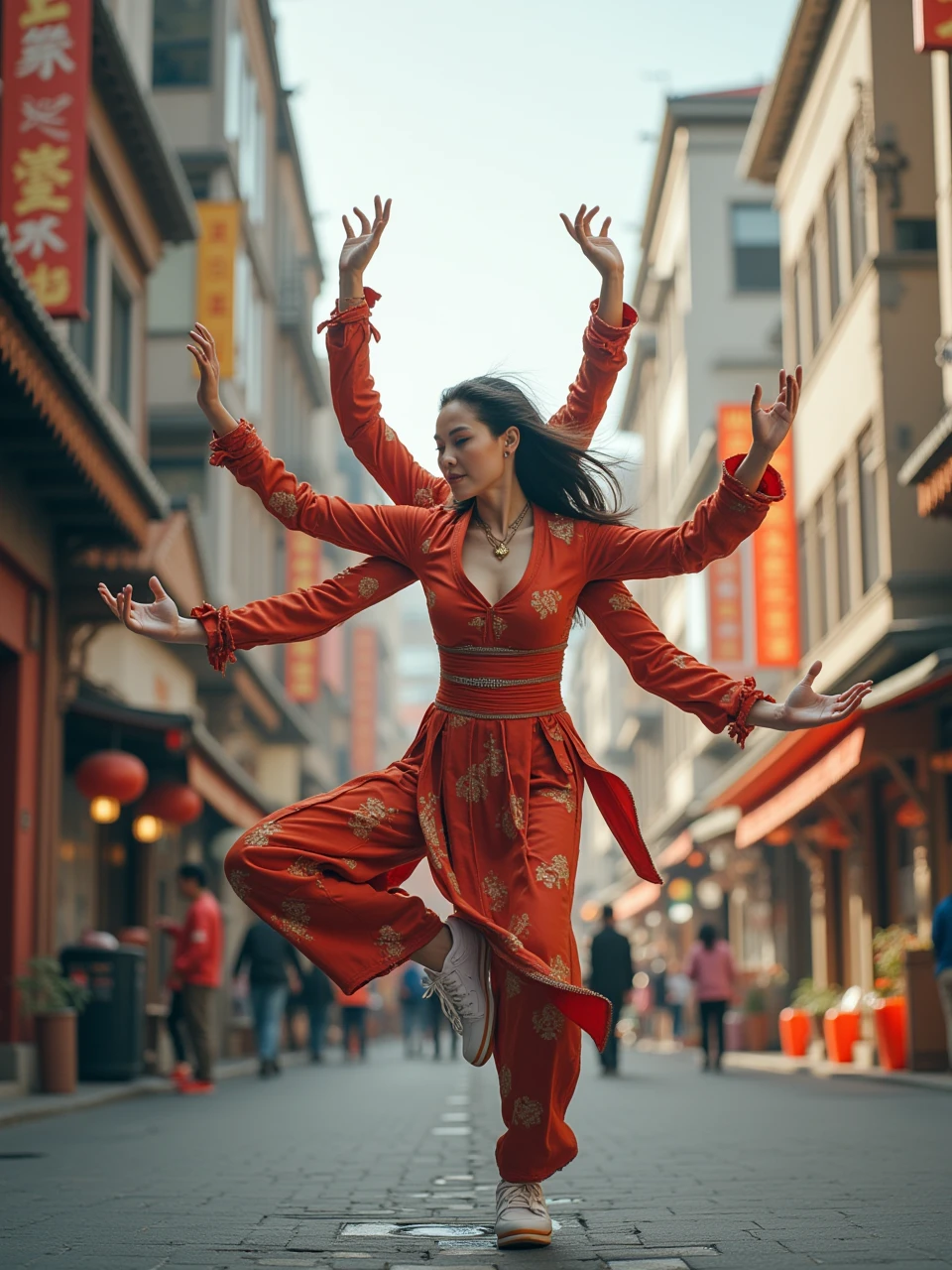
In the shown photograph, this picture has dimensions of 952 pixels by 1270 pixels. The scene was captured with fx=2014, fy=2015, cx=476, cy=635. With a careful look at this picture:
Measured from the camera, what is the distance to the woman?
214 inches

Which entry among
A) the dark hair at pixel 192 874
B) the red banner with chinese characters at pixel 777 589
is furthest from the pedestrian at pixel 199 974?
the red banner with chinese characters at pixel 777 589

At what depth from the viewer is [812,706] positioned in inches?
217

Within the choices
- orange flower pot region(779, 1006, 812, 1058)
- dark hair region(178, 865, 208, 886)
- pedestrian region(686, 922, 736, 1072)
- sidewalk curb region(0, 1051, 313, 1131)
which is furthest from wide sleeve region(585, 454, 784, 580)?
orange flower pot region(779, 1006, 812, 1058)

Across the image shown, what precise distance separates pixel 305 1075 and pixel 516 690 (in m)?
16.6

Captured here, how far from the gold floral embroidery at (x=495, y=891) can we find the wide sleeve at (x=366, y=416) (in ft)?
4.18

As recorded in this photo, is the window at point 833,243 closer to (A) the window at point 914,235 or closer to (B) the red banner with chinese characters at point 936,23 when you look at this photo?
(A) the window at point 914,235

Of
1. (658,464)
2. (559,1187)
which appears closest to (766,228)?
(658,464)

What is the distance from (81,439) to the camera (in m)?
14.8

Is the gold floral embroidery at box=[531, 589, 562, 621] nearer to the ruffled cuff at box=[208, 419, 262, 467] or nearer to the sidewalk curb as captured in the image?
the ruffled cuff at box=[208, 419, 262, 467]

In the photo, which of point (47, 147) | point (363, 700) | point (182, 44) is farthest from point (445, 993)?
point (363, 700)

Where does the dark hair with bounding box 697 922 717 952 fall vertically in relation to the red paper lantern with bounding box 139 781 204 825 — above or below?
below

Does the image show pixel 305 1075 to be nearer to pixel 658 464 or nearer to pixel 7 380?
pixel 7 380

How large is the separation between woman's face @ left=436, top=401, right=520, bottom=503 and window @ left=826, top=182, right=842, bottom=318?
801 inches

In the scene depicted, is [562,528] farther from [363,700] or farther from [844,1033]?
[363,700]
